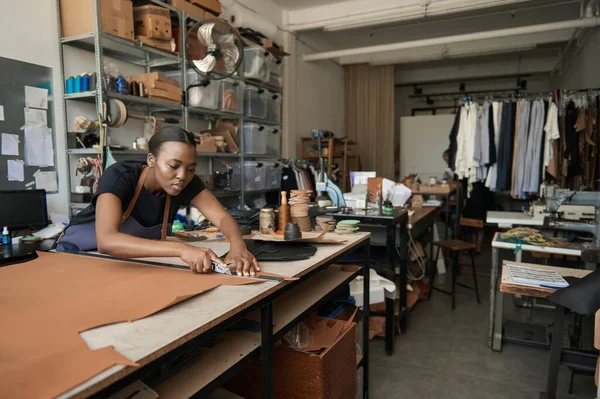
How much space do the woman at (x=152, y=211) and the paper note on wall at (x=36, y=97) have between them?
160 centimetres

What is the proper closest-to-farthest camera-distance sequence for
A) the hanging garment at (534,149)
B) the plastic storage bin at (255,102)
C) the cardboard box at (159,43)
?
the cardboard box at (159,43), the plastic storage bin at (255,102), the hanging garment at (534,149)

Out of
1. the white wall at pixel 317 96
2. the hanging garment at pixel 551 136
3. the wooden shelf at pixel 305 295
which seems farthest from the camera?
the white wall at pixel 317 96

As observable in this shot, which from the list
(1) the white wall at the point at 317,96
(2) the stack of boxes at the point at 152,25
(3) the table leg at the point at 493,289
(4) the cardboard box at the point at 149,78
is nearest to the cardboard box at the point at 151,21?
(2) the stack of boxes at the point at 152,25

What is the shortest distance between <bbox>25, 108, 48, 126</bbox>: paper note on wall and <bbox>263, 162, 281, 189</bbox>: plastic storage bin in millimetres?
2271

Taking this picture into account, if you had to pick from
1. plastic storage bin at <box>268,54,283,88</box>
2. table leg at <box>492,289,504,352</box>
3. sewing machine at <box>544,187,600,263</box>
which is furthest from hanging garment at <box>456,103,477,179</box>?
table leg at <box>492,289,504,352</box>

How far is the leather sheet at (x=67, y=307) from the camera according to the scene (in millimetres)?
659

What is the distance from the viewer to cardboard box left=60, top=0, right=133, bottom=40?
9.36ft

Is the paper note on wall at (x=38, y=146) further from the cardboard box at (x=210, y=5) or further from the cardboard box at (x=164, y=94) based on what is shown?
the cardboard box at (x=210, y=5)

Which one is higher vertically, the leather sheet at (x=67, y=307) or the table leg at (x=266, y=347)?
the leather sheet at (x=67, y=307)

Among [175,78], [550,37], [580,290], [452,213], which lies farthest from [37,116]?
[550,37]

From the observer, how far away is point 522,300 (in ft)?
12.1

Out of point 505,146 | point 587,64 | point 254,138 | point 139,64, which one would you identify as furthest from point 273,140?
point 587,64

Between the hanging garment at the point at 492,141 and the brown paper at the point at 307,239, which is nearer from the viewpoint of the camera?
the brown paper at the point at 307,239

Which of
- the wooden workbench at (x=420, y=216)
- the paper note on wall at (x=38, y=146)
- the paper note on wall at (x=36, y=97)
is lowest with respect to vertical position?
the wooden workbench at (x=420, y=216)
